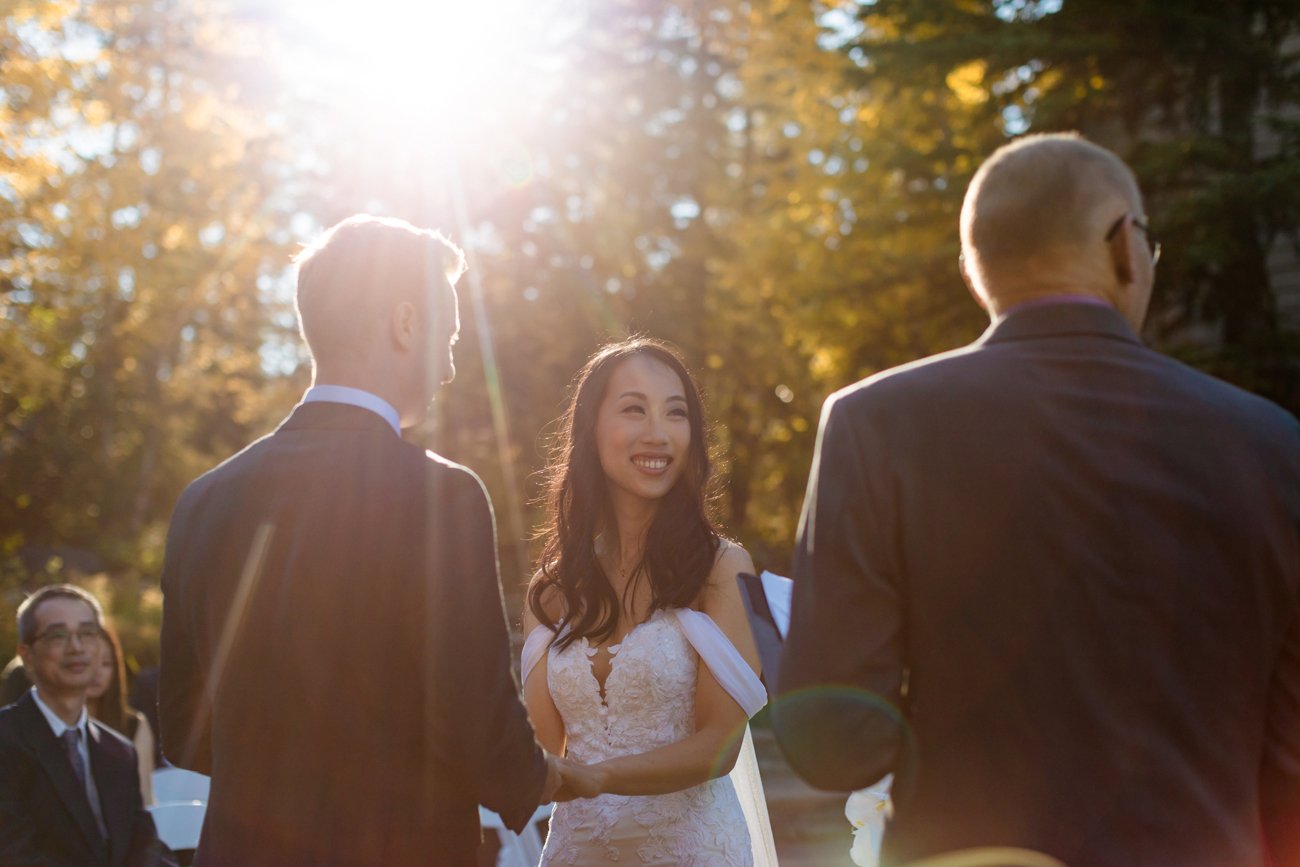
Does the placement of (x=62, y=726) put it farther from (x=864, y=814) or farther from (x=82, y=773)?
(x=864, y=814)

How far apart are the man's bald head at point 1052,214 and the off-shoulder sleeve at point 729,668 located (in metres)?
1.86

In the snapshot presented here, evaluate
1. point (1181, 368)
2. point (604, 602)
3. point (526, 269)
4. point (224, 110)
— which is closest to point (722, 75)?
point (526, 269)

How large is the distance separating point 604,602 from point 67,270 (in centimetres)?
1403

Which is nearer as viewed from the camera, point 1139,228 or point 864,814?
point 1139,228

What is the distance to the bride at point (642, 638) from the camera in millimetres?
3887

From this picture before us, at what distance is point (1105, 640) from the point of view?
2105mm

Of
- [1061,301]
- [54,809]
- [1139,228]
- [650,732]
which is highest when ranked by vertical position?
[1139,228]

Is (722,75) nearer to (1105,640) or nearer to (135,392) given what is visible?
(135,392)

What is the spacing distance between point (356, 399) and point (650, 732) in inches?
63.0

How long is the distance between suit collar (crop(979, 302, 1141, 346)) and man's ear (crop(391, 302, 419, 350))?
4.11 ft

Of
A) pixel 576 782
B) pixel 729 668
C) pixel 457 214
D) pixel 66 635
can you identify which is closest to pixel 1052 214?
pixel 576 782

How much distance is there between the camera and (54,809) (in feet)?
16.1

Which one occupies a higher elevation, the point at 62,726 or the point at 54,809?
the point at 62,726

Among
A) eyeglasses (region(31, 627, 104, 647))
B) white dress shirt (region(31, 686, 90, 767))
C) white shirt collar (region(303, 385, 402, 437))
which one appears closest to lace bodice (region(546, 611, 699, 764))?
white shirt collar (region(303, 385, 402, 437))
